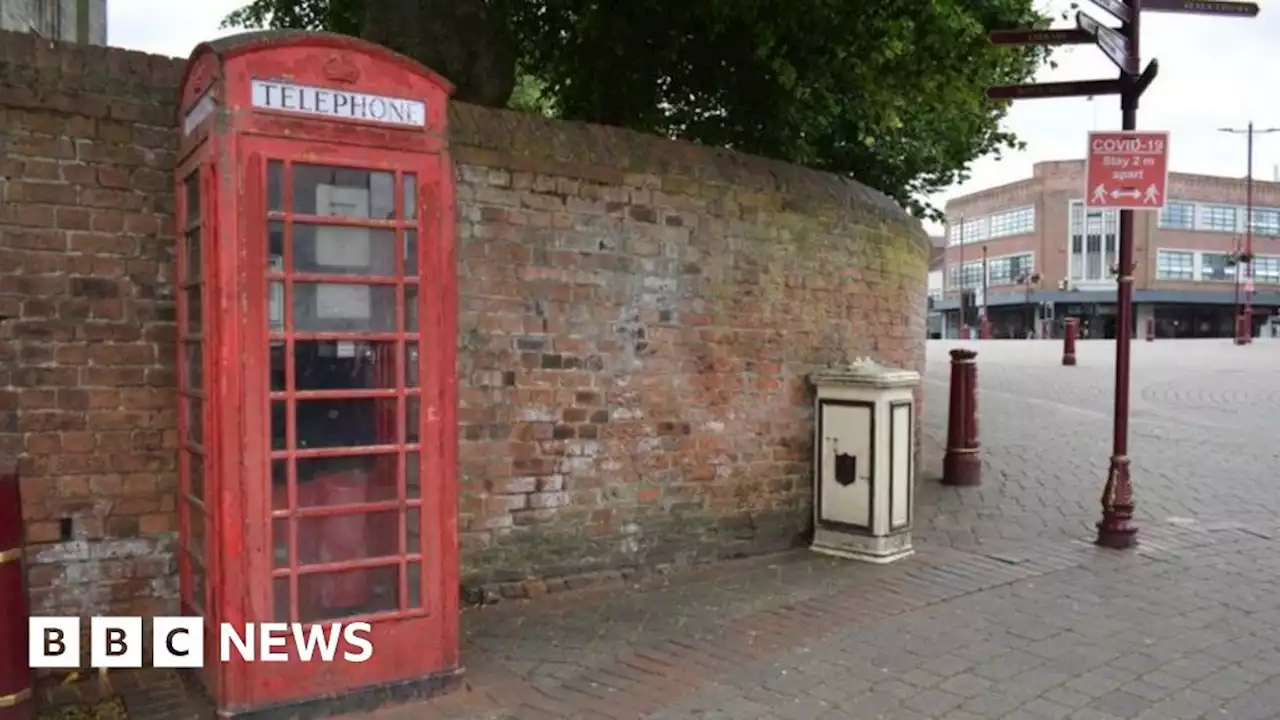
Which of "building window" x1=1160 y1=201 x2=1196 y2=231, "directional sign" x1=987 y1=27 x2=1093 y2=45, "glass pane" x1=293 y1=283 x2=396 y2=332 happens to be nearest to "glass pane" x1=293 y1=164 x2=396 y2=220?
"glass pane" x1=293 y1=283 x2=396 y2=332

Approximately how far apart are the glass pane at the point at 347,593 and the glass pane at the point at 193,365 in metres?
0.91

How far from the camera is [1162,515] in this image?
7766 millimetres

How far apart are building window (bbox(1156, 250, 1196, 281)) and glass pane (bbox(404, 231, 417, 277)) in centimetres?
6363

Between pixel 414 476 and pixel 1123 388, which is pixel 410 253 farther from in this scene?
pixel 1123 388

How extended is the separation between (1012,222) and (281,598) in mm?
67521

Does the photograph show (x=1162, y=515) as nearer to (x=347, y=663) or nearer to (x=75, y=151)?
(x=347, y=663)

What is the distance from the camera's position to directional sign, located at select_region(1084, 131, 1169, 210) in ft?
21.7

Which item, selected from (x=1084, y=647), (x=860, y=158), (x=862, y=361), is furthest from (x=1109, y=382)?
(x=1084, y=647)

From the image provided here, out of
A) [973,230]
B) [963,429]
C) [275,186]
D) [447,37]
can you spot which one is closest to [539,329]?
[275,186]

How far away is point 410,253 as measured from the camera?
382 centimetres

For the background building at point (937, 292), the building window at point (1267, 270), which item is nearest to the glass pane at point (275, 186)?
the building window at point (1267, 270)

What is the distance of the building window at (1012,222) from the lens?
6288 centimetres

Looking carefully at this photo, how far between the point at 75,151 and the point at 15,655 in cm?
210

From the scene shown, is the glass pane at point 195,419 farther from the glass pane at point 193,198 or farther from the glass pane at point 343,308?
the glass pane at point 193,198
